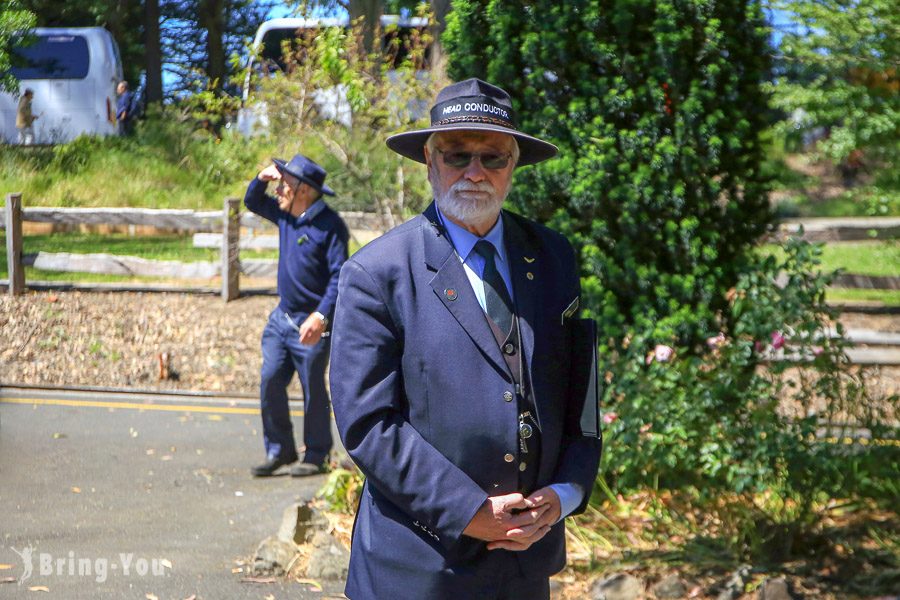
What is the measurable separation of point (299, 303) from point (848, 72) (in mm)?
5778

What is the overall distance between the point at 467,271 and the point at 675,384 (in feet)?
9.63

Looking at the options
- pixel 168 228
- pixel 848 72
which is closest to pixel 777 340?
pixel 168 228

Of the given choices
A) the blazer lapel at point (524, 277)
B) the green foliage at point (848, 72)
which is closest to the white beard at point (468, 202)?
the blazer lapel at point (524, 277)

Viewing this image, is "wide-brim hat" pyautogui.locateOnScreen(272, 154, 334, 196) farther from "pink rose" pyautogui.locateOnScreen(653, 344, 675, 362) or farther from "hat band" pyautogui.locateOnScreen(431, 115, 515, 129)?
"hat band" pyautogui.locateOnScreen(431, 115, 515, 129)

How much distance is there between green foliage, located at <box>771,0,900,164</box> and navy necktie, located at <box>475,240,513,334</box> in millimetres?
6781

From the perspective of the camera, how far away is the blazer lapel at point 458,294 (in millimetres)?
2980

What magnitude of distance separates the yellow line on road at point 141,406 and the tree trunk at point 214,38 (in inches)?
90.6

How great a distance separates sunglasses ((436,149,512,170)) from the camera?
123 inches

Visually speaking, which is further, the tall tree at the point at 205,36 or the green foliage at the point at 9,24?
the tall tree at the point at 205,36

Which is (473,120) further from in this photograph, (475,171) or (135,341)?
(135,341)

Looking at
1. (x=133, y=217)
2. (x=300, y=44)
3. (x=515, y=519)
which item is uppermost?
(x=300, y=44)

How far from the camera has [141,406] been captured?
816 cm

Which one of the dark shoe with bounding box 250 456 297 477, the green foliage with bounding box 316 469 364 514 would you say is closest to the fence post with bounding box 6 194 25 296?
the dark shoe with bounding box 250 456 297 477

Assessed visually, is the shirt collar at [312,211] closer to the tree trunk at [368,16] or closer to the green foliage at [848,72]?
the tree trunk at [368,16]
